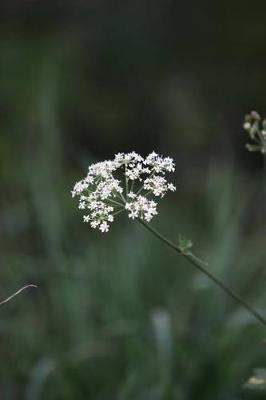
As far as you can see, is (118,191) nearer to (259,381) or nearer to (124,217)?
(259,381)

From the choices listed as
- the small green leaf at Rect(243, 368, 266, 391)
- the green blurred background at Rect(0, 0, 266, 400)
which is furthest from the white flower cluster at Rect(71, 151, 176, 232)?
the green blurred background at Rect(0, 0, 266, 400)

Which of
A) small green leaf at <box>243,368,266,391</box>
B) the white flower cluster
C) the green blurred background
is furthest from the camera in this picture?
the green blurred background

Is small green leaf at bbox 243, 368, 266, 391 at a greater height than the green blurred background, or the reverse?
the green blurred background

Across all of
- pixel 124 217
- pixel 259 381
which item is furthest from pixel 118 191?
pixel 124 217

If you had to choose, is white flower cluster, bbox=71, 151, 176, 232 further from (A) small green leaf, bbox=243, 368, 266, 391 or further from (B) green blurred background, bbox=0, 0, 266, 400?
(B) green blurred background, bbox=0, 0, 266, 400

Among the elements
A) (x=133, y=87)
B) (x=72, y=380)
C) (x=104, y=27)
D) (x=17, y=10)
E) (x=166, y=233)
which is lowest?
(x=72, y=380)

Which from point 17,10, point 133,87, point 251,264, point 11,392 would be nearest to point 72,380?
point 11,392

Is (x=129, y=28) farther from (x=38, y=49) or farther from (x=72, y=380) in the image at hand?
(x=72, y=380)

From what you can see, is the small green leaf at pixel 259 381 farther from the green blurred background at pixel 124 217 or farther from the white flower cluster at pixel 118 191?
the green blurred background at pixel 124 217
